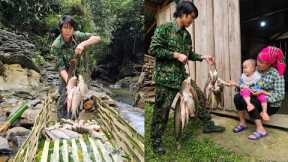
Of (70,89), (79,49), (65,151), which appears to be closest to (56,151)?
(65,151)

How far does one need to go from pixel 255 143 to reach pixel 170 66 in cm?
49

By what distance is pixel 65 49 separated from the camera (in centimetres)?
142

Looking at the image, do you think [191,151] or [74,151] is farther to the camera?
[191,151]

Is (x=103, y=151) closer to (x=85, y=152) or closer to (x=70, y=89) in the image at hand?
(x=85, y=152)

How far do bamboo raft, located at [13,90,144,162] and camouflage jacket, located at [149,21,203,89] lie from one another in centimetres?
29

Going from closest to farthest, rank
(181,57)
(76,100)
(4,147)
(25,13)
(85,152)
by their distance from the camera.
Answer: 1. (85,152)
2. (76,100)
3. (181,57)
4. (4,147)
5. (25,13)

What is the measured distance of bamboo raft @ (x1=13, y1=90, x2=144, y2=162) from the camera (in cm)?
114

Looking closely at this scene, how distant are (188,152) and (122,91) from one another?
50 centimetres

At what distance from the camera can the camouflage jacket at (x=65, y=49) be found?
1418 mm

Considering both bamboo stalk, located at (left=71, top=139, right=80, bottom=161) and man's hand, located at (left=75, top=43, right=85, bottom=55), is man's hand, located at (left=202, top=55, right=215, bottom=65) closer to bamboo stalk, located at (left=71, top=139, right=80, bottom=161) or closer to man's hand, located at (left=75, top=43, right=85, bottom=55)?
man's hand, located at (left=75, top=43, right=85, bottom=55)

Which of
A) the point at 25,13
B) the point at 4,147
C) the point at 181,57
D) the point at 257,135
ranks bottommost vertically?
the point at 4,147

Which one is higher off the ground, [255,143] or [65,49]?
[65,49]

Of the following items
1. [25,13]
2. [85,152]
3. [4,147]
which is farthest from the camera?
[25,13]

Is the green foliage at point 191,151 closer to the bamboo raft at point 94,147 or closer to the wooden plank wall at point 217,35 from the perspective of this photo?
the bamboo raft at point 94,147
